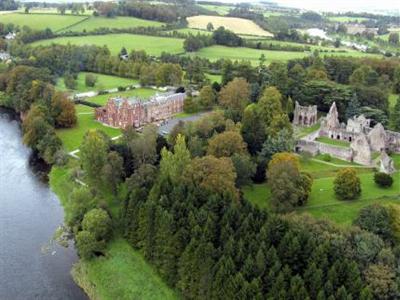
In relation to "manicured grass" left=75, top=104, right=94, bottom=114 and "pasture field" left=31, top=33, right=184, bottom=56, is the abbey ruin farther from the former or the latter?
"pasture field" left=31, top=33, right=184, bottom=56

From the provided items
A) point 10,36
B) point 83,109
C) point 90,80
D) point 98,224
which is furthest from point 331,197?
point 10,36

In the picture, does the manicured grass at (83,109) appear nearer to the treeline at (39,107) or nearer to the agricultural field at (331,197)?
the treeline at (39,107)

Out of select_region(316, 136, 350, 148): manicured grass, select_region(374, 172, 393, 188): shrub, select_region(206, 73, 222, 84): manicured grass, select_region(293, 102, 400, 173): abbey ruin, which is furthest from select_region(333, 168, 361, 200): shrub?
select_region(206, 73, 222, 84): manicured grass

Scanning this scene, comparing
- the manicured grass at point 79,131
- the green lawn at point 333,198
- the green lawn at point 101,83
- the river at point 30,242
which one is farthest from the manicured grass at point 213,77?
the green lawn at point 333,198

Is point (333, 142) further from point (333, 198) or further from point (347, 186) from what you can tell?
point (347, 186)

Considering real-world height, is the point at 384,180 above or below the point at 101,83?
above

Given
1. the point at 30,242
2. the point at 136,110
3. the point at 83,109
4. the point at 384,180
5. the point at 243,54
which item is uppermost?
the point at 243,54
